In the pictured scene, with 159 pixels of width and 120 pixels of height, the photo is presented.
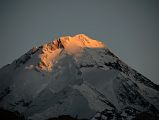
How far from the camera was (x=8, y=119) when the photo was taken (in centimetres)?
18525

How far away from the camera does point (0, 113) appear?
192125 mm

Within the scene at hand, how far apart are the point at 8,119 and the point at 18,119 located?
4826 millimetres

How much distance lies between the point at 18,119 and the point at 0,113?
26.3 ft

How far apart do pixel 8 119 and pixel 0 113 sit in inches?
317

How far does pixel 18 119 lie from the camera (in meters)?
189
